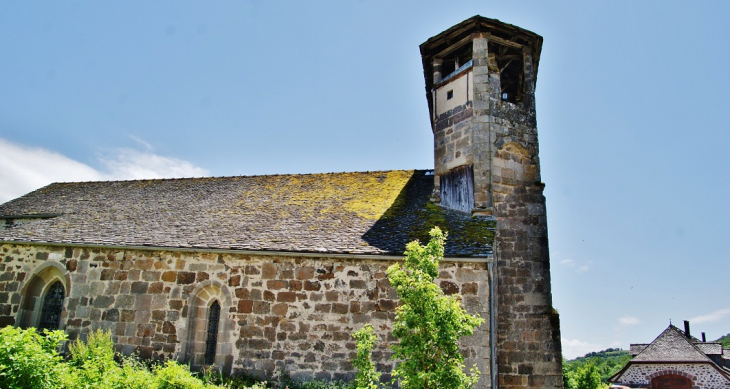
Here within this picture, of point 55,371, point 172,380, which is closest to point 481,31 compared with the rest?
point 172,380

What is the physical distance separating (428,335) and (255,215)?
8123 mm

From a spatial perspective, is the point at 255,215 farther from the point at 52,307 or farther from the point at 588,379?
the point at 588,379

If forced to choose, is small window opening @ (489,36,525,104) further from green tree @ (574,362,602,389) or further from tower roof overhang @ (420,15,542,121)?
green tree @ (574,362,602,389)

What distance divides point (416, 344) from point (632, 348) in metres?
41.8

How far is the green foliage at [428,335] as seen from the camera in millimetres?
6105

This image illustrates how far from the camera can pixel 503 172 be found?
12.5m

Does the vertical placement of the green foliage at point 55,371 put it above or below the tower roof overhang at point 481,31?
below

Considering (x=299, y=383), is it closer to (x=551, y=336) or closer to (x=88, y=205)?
(x=551, y=336)

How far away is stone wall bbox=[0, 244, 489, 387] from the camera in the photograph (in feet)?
33.2

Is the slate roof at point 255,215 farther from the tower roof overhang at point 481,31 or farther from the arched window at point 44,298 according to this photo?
the tower roof overhang at point 481,31

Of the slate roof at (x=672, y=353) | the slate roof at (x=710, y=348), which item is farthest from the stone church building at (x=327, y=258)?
the slate roof at (x=710, y=348)

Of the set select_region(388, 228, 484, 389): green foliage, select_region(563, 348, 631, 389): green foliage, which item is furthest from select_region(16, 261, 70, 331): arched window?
select_region(563, 348, 631, 389): green foliage

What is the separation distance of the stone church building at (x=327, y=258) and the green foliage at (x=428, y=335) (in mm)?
3434

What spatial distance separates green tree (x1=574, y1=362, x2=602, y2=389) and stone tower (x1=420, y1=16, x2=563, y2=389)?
2845 cm
